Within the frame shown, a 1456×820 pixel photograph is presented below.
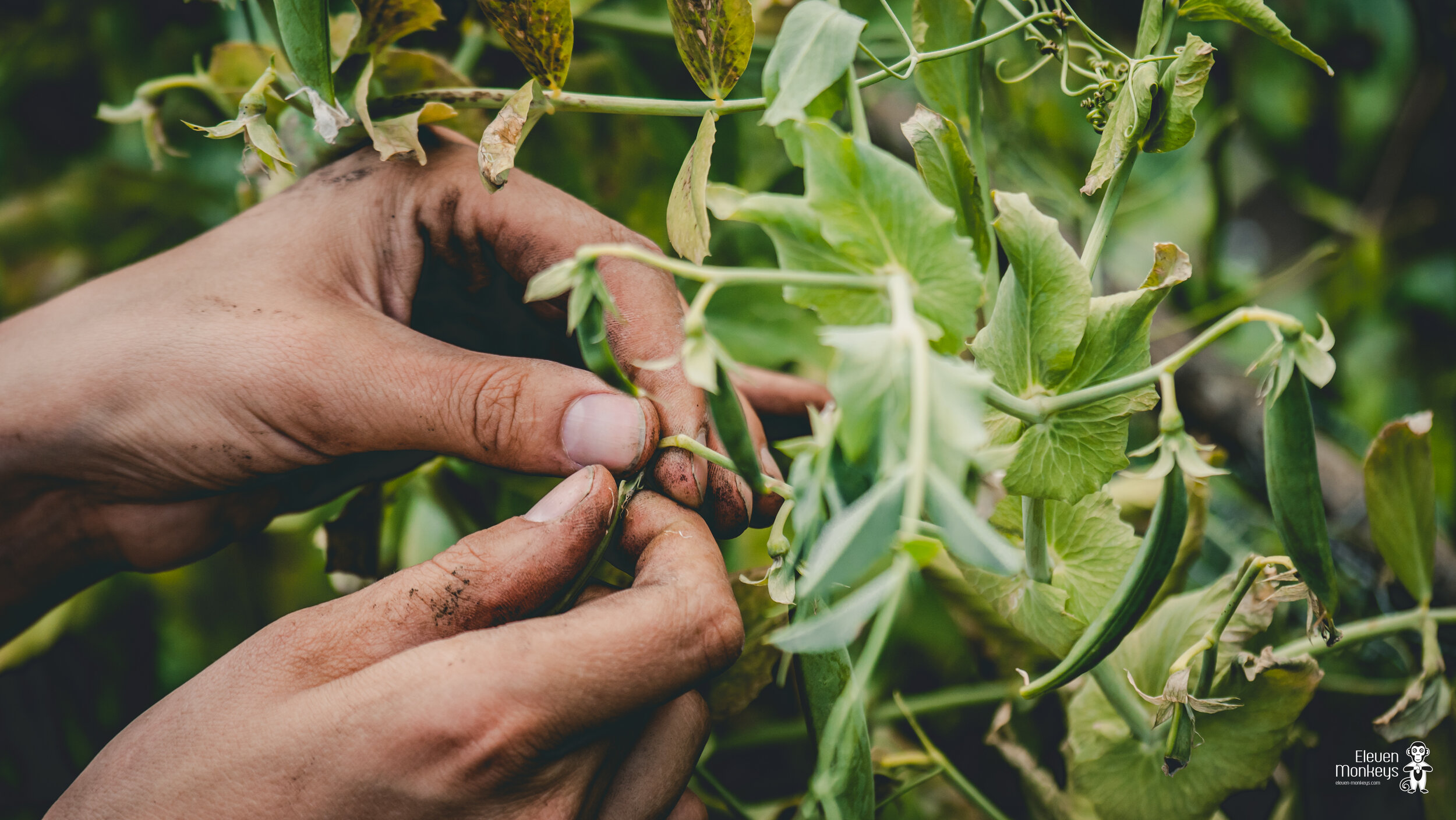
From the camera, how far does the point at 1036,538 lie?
361 mm

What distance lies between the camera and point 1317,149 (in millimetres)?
1028

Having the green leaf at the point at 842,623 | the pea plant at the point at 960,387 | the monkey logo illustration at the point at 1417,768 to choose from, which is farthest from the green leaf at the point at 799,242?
the monkey logo illustration at the point at 1417,768

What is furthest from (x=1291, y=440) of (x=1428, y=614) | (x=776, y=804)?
(x=776, y=804)

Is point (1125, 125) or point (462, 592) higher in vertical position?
point (1125, 125)

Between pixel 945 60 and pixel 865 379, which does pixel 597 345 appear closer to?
pixel 865 379

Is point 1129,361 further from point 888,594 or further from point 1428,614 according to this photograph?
point 1428,614

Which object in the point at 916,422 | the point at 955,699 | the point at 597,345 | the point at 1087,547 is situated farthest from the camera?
the point at 955,699

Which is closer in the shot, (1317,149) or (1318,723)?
(1318,723)

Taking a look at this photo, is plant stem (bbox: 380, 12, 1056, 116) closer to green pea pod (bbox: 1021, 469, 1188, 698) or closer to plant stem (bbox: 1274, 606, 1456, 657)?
green pea pod (bbox: 1021, 469, 1188, 698)

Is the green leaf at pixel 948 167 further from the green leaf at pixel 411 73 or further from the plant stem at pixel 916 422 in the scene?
the green leaf at pixel 411 73

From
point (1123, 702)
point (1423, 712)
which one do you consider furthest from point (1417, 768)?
point (1123, 702)

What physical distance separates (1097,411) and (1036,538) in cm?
7

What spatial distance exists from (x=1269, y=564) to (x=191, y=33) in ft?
3.29

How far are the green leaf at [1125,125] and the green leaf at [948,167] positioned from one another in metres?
0.05
